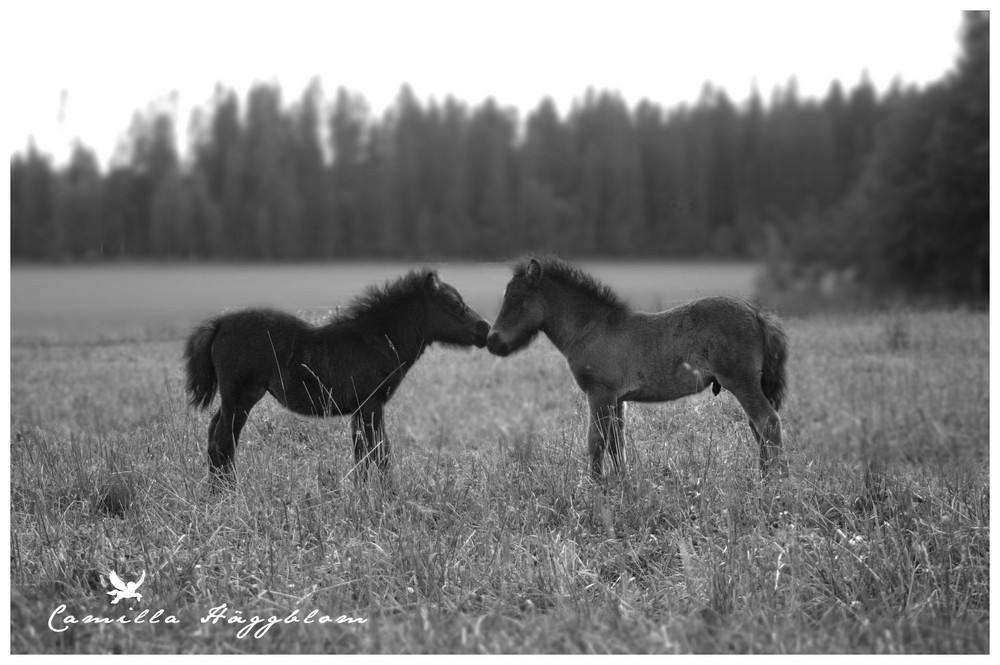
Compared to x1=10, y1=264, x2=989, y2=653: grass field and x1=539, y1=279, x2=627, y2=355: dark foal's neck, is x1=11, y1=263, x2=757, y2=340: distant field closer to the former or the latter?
x1=539, y1=279, x2=627, y2=355: dark foal's neck

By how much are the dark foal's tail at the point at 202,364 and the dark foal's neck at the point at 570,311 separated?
233cm

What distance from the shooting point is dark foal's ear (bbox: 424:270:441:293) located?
18.6 feet

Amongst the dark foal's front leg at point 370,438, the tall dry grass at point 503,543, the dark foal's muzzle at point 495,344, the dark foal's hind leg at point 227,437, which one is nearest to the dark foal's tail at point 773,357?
the tall dry grass at point 503,543

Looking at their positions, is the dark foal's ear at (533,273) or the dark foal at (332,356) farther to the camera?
the dark foal's ear at (533,273)

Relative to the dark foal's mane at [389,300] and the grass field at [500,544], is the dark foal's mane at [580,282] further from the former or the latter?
the grass field at [500,544]

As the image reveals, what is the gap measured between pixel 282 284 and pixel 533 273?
2.18 metres

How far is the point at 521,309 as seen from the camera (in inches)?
228

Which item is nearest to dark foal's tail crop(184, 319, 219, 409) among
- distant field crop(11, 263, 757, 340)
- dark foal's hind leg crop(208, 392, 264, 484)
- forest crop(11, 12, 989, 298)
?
dark foal's hind leg crop(208, 392, 264, 484)

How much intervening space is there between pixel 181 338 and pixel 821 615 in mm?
7313

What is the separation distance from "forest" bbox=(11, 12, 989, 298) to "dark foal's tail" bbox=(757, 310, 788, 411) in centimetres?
128

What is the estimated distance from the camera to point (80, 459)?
5.97 meters

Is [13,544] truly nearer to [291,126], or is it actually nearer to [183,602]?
[183,602]

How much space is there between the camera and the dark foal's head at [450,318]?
5715 millimetres

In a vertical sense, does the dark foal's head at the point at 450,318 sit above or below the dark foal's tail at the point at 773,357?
above
